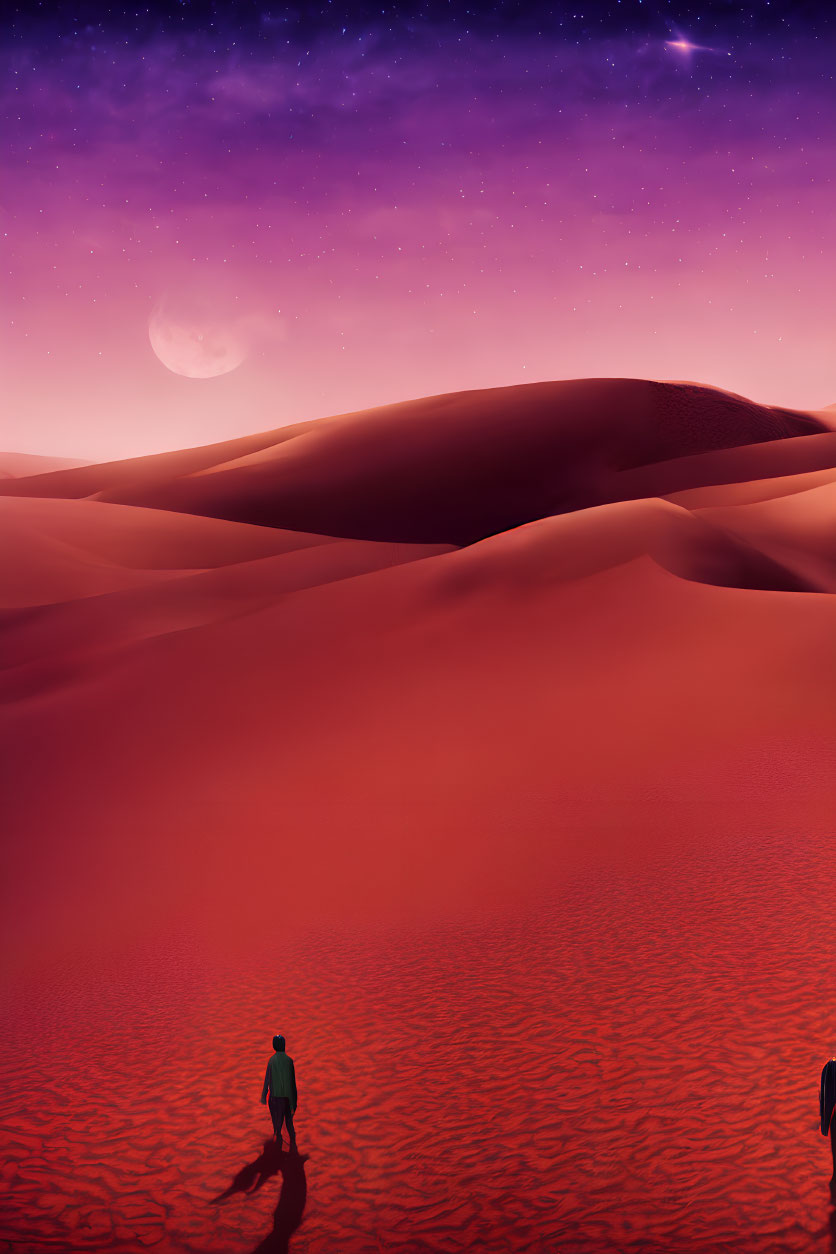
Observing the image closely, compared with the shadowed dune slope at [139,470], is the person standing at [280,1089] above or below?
below

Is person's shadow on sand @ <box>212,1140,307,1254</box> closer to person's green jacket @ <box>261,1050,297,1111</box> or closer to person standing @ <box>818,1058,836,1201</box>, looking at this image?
person's green jacket @ <box>261,1050,297,1111</box>

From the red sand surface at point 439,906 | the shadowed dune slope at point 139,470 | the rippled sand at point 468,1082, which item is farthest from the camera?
the shadowed dune slope at point 139,470

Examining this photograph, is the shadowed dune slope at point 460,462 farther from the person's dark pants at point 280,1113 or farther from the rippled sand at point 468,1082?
the person's dark pants at point 280,1113

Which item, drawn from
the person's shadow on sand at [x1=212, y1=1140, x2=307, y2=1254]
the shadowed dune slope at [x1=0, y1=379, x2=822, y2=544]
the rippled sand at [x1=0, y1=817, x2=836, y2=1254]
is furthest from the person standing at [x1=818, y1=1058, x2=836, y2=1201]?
the shadowed dune slope at [x1=0, y1=379, x2=822, y2=544]

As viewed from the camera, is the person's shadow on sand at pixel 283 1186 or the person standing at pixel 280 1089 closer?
the person's shadow on sand at pixel 283 1186

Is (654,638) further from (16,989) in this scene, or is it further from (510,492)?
(510,492)

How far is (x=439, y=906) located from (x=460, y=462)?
59758 mm

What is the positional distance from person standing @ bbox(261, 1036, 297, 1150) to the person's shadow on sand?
0.15 metres

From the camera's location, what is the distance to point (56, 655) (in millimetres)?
26047

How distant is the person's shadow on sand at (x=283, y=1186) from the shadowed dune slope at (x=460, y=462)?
2035 inches

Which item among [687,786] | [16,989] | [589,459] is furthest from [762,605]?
[589,459]

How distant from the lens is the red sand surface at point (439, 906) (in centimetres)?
729

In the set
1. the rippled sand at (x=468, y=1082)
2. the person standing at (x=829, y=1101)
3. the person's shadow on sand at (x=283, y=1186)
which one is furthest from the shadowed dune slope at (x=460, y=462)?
the person standing at (x=829, y=1101)

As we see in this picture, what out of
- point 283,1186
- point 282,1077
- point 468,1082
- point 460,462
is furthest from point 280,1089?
point 460,462
